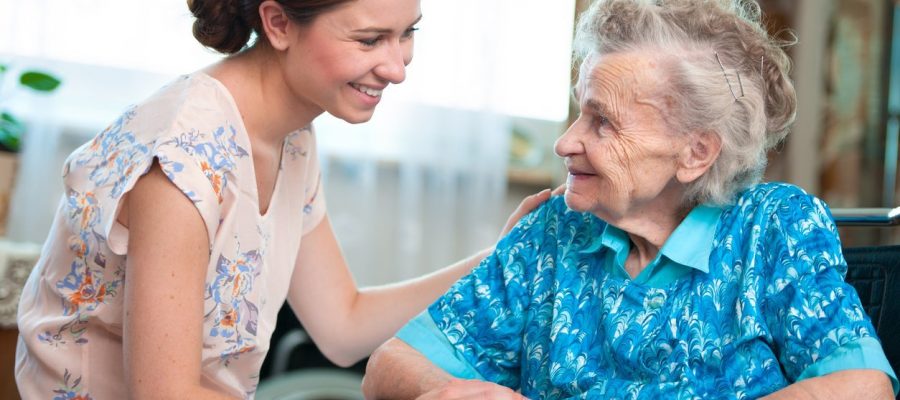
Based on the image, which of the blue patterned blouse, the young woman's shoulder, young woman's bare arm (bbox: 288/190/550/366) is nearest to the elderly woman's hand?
the blue patterned blouse

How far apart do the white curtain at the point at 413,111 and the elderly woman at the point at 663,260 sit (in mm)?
1893

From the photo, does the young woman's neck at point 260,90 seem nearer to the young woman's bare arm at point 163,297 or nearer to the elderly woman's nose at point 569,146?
the young woman's bare arm at point 163,297

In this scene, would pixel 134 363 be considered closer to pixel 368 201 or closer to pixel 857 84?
pixel 368 201

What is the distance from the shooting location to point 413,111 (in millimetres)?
3467

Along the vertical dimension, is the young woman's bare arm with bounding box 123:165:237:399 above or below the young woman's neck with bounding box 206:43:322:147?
below

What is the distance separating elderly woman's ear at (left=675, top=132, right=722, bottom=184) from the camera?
1.47 m

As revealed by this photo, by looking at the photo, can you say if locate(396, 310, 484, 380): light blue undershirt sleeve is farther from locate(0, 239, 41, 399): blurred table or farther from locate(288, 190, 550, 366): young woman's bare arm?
locate(0, 239, 41, 399): blurred table

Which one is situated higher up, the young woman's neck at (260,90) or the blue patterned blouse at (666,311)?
the young woman's neck at (260,90)

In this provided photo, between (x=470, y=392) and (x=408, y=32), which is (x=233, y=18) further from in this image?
(x=470, y=392)

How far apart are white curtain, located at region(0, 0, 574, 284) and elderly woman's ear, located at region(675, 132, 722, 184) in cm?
202

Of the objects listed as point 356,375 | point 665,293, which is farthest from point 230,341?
point 356,375

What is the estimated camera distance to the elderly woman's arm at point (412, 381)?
1.39 m

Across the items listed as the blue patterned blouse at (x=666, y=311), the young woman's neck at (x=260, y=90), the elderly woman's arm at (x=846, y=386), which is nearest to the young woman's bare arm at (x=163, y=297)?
the young woman's neck at (x=260, y=90)

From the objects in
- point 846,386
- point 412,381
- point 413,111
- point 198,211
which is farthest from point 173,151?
point 413,111
